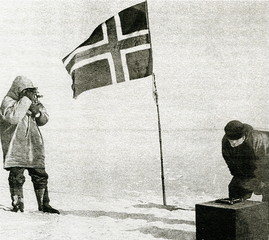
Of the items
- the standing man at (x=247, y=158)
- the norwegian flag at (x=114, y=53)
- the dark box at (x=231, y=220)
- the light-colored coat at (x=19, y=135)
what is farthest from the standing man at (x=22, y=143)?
the standing man at (x=247, y=158)

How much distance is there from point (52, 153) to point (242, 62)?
195cm

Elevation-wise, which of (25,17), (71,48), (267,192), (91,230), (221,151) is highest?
(25,17)

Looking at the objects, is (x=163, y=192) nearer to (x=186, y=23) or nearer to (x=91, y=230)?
(x=91, y=230)

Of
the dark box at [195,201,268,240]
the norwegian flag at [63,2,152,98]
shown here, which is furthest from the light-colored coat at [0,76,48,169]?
the dark box at [195,201,268,240]

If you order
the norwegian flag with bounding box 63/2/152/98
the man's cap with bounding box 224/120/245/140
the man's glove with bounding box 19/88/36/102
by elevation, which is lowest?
the man's cap with bounding box 224/120/245/140

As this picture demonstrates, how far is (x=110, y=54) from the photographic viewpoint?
444 cm

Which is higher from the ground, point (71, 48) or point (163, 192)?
point (71, 48)

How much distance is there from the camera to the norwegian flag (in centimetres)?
443

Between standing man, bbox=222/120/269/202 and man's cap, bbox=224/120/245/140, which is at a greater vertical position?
man's cap, bbox=224/120/245/140

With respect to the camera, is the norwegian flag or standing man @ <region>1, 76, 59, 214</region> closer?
standing man @ <region>1, 76, 59, 214</region>

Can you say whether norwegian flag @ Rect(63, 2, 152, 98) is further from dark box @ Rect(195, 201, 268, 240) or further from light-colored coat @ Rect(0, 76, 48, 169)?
dark box @ Rect(195, 201, 268, 240)

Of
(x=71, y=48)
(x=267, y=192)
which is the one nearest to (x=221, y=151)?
(x=267, y=192)

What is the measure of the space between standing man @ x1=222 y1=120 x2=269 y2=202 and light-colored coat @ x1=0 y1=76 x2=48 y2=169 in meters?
1.69

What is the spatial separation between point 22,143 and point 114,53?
1179 millimetres
